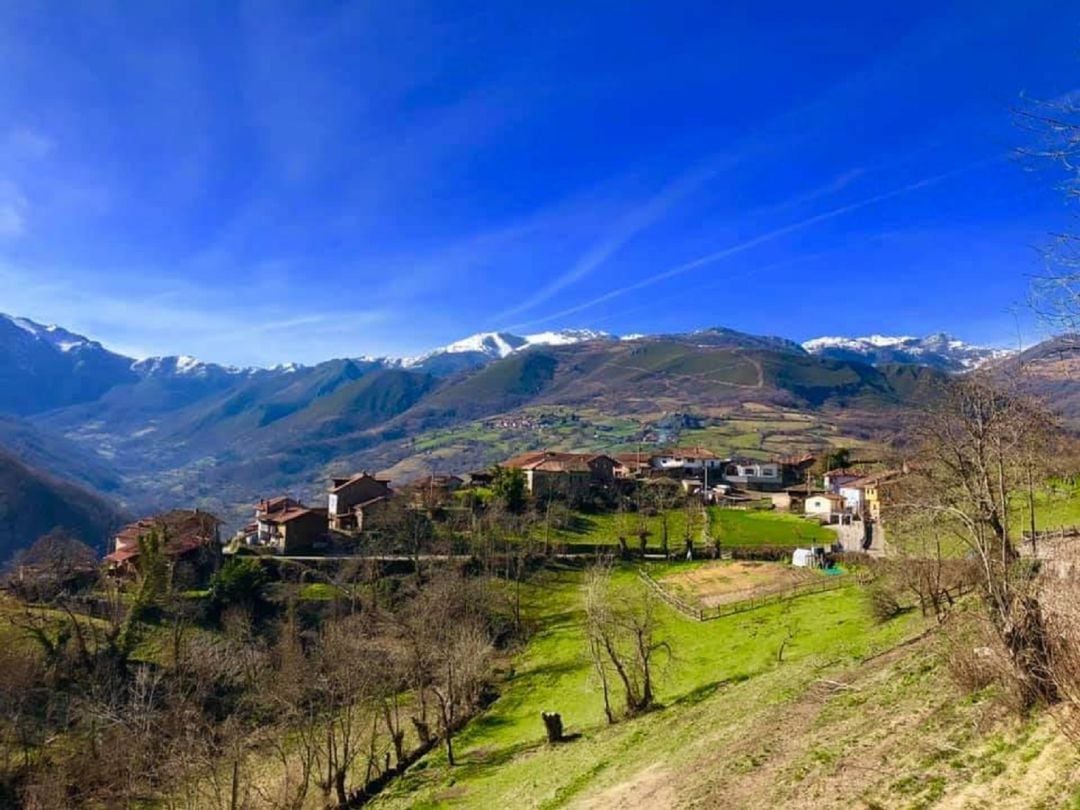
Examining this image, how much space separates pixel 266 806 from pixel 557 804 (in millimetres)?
15139

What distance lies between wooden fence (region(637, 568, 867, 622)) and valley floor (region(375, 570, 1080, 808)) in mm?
3129

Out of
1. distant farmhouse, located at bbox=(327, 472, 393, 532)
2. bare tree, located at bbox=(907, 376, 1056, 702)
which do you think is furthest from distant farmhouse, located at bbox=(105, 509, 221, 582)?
bare tree, located at bbox=(907, 376, 1056, 702)

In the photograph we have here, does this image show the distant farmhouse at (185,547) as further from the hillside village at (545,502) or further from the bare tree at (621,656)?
the bare tree at (621,656)

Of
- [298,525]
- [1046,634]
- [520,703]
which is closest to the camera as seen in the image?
[1046,634]

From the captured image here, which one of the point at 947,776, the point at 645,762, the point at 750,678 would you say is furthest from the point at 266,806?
the point at 947,776

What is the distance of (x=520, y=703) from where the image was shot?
4328cm

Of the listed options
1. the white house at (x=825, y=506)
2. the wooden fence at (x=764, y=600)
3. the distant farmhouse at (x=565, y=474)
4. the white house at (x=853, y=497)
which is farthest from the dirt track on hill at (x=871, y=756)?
the distant farmhouse at (x=565, y=474)

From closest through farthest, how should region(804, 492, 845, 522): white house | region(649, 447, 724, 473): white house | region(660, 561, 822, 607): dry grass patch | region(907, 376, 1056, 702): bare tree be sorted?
region(907, 376, 1056, 702): bare tree
region(660, 561, 822, 607): dry grass patch
region(804, 492, 845, 522): white house
region(649, 447, 724, 473): white house

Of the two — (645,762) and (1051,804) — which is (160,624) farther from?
(1051,804)

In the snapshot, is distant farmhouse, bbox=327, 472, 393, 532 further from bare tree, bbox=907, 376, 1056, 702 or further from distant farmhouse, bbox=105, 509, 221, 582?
bare tree, bbox=907, 376, 1056, 702

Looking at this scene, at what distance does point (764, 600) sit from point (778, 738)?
36270 millimetres

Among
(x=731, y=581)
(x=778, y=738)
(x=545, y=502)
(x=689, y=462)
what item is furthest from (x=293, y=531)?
(x=689, y=462)

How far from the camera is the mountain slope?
173125mm

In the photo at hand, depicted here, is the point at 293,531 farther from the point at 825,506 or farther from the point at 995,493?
the point at 995,493
